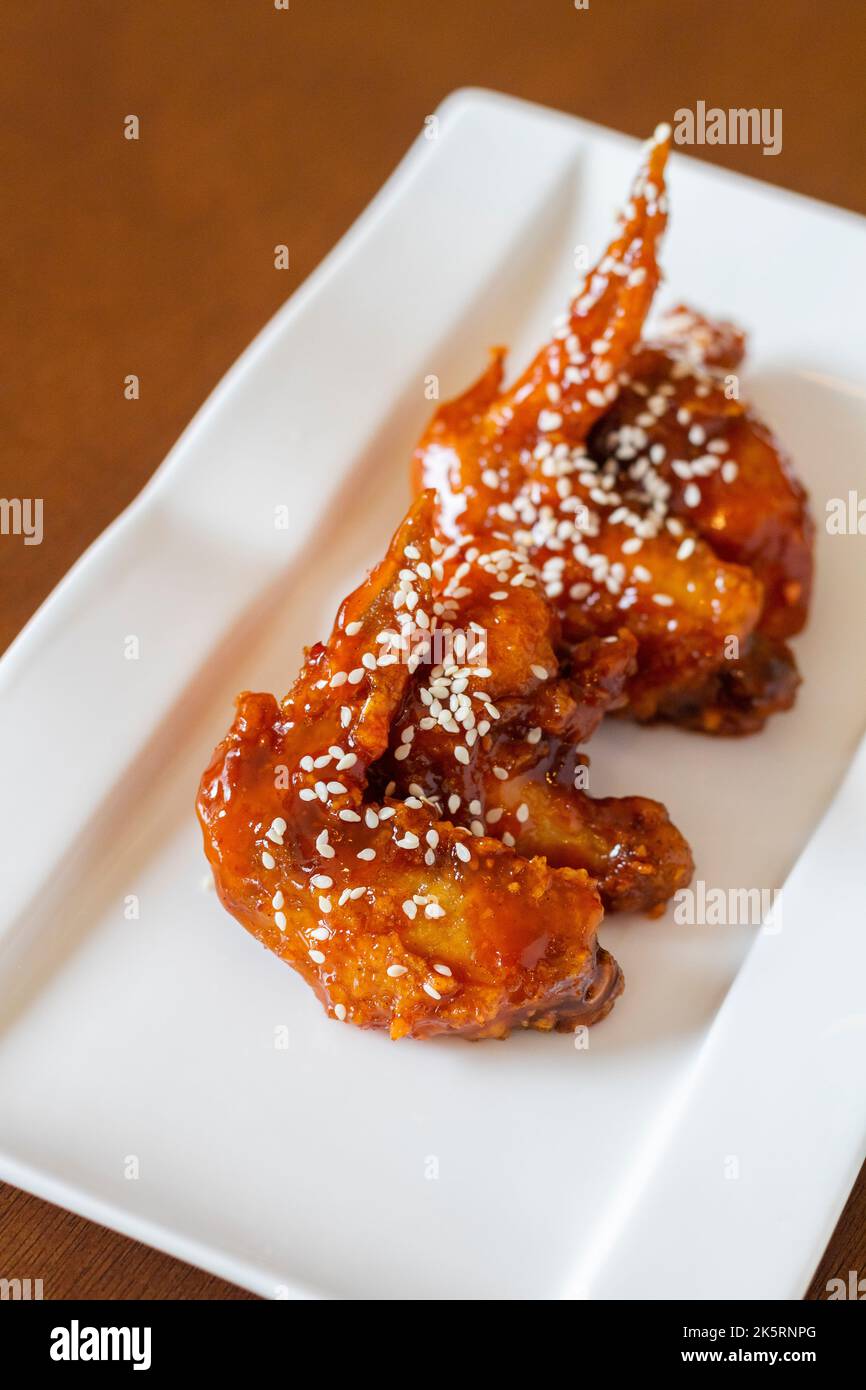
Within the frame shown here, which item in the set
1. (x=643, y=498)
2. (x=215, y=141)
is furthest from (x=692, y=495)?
(x=215, y=141)

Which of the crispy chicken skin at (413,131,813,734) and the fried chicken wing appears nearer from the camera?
the fried chicken wing

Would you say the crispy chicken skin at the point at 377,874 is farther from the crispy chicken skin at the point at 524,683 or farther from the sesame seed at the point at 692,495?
the sesame seed at the point at 692,495

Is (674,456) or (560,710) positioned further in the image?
(674,456)

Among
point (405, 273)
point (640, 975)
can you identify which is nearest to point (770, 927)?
point (640, 975)

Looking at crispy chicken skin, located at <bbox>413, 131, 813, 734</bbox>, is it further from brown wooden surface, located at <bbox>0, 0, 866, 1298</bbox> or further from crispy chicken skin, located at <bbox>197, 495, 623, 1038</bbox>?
brown wooden surface, located at <bbox>0, 0, 866, 1298</bbox>

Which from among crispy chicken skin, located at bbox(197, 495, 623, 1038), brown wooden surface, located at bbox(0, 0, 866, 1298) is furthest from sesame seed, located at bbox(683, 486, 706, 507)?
brown wooden surface, located at bbox(0, 0, 866, 1298)

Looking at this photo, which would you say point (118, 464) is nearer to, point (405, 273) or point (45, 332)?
point (45, 332)

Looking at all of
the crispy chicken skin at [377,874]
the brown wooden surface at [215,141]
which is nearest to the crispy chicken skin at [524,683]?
the crispy chicken skin at [377,874]
